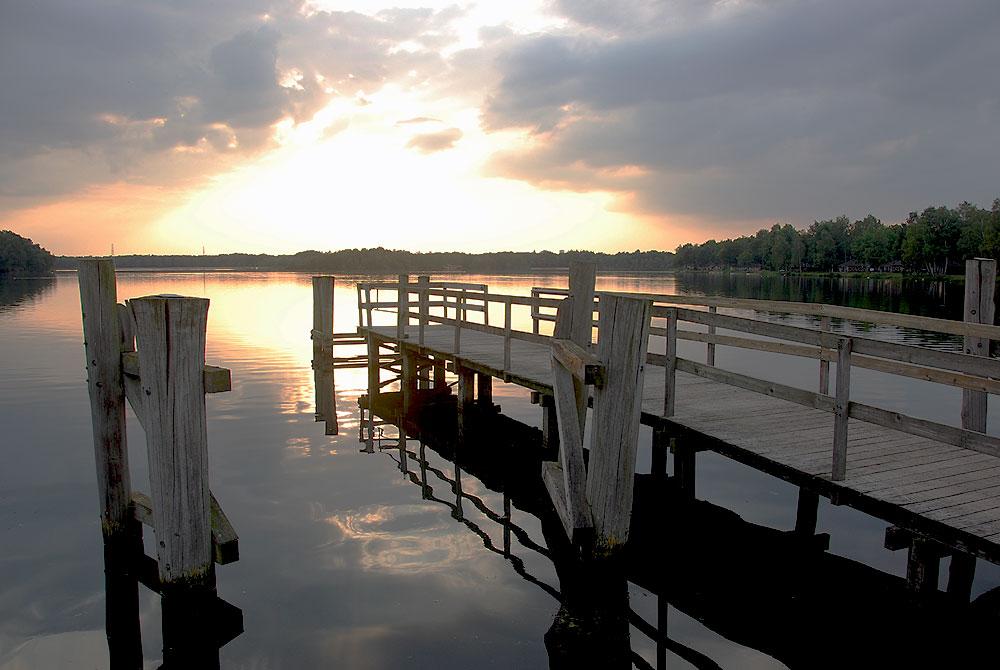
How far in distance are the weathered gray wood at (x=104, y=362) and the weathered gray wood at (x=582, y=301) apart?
4029 millimetres

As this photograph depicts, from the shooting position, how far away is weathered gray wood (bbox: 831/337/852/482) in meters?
5.85

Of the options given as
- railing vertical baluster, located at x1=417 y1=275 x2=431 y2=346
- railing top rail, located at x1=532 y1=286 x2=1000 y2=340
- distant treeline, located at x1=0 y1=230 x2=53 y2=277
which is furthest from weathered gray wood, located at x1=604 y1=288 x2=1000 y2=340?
distant treeline, located at x1=0 y1=230 x2=53 y2=277

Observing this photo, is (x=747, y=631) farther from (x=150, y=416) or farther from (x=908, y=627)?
(x=150, y=416)

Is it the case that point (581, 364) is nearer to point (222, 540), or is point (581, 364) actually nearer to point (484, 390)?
point (222, 540)

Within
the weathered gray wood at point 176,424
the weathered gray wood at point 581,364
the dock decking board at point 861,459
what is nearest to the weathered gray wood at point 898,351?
the dock decking board at point 861,459

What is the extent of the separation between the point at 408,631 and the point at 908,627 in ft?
13.6

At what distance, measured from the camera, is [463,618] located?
6.16 metres

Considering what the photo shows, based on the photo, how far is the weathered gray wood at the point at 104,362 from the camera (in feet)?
19.5

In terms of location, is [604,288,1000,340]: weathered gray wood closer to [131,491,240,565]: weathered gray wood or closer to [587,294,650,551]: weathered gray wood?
[587,294,650,551]: weathered gray wood

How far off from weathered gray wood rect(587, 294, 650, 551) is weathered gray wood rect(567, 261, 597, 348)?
86 centimetres

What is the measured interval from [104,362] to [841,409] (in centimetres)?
639

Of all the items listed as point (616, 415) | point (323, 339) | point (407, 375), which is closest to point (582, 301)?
point (616, 415)

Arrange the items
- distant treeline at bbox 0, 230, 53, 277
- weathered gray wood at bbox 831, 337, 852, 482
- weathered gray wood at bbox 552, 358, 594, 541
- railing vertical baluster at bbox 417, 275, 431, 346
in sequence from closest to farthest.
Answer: weathered gray wood at bbox 552, 358, 594, 541 → weathered gray wood at bbox 831, 337, 852, 482 → railing vertical baluster at bbox 417, 275, 431, 346 → distant treeline at bbox 0, 230, 53, 277

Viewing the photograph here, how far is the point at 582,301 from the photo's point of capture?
6.41 m
